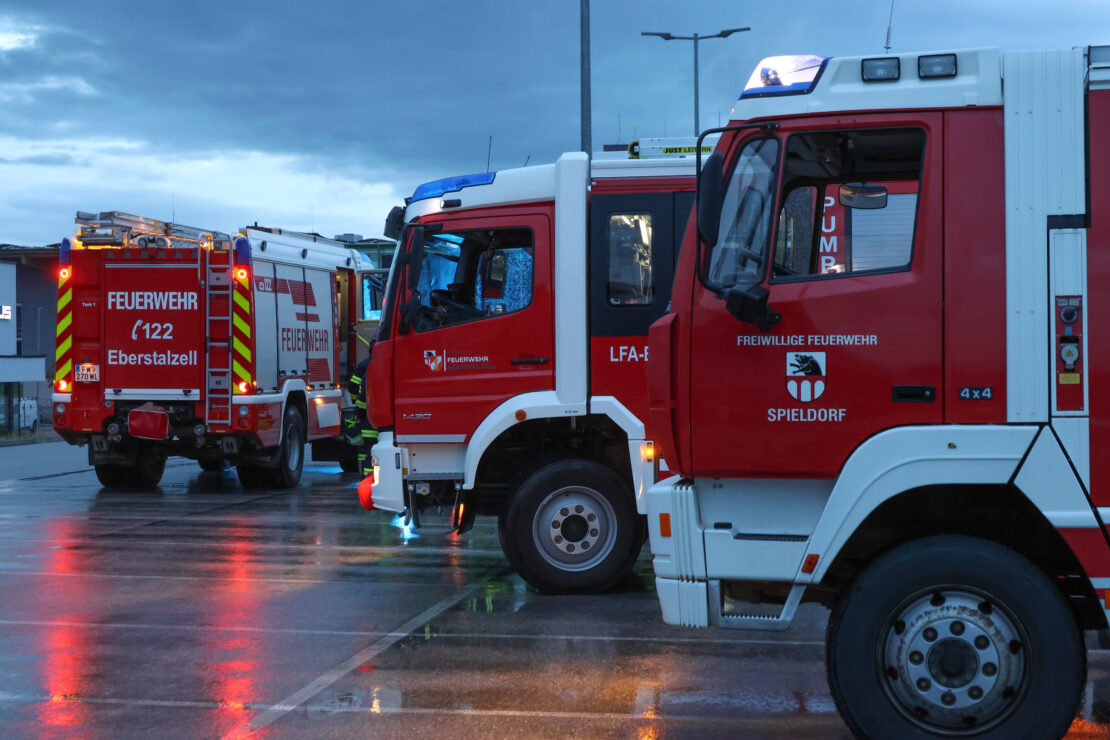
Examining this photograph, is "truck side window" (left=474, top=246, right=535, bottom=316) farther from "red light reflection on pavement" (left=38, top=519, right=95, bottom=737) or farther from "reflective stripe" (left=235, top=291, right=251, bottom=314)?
"reflective stripe" (left=235, top=291, right=251, bottom=314)

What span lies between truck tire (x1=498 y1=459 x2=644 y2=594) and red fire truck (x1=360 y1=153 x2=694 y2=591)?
0.03 ft

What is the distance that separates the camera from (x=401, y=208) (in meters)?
10.2

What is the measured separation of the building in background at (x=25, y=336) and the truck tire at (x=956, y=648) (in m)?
24.5

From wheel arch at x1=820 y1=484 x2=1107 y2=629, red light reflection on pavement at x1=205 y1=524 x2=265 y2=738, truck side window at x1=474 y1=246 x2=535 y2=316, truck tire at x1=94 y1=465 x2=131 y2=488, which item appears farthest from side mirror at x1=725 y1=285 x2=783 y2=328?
truck tire at x1=94 y1=465 x2=131 y2=488

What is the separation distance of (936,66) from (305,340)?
13.2 meters

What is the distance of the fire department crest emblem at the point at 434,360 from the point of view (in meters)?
9.50

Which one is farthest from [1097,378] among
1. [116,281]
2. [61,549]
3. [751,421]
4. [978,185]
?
[116,281]

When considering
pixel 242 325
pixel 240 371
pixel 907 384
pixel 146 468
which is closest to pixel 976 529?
pixel 907 384

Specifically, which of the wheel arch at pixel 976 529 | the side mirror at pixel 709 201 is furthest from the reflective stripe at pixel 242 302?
the wheel arch at pixel 976 529

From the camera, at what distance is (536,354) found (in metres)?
9.30

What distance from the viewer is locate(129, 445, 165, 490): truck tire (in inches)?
663

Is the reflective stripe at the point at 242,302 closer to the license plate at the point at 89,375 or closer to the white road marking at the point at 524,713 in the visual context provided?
the license plate at the point at 89,375

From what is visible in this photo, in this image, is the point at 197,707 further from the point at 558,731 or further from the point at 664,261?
the point at 664,261

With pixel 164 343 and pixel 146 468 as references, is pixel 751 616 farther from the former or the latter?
pixel 146 468
